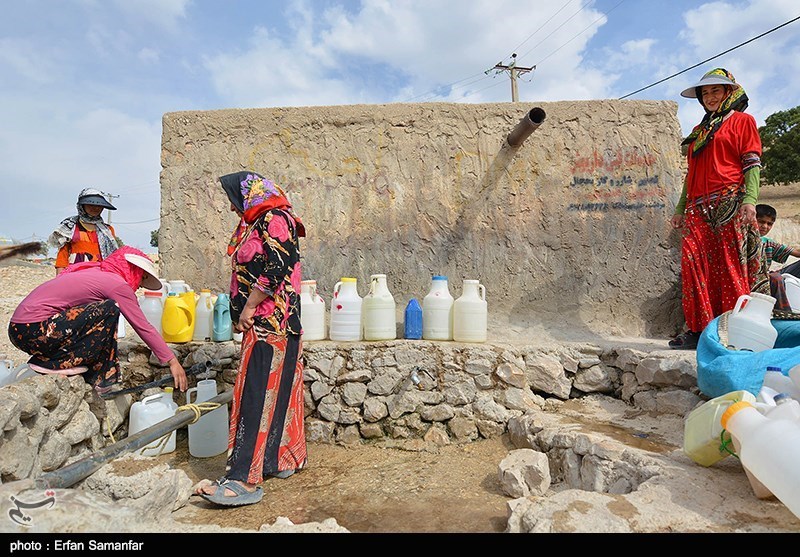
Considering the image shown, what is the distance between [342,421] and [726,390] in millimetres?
2196

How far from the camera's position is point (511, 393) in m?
3.13

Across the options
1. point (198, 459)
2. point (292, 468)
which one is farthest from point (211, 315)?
point (292, 468)

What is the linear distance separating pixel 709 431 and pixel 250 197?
2120 mm

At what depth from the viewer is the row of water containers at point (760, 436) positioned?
1.34 metres

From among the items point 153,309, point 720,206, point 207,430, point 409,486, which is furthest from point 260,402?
point 720,206

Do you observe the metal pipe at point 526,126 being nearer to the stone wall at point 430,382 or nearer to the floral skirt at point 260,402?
the stone wall at point 430,382

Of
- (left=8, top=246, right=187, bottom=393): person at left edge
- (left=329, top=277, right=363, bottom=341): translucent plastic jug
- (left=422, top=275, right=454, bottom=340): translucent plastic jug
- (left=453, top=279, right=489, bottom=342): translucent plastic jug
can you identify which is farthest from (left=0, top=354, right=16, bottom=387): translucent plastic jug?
(left=453, top=279, right=489, bottom=342): translucent plastic jug

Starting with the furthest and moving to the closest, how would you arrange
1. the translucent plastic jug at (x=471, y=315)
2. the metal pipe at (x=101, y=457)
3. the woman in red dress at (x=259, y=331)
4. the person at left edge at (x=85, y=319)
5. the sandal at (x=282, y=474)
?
1. the translucent plastic jug at (x=471, y=315)
2. the sandal at (x=282, y=474)
3. the person at left edge at (x=85, y=319)
4. the woman in red dress at (x=259, y=331)
5. the metal pipe at (x=101, y=457)

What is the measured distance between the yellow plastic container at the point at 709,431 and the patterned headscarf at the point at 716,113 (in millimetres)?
1817

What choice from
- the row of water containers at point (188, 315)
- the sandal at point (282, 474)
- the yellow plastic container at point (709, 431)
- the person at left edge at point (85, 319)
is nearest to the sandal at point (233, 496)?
the sandal at point (282, 474)

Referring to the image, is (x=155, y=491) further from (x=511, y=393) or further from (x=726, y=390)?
(x=726, y=390)

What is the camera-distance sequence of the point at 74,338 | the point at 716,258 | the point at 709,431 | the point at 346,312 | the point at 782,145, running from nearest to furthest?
the point at 709,431 < the point at 74,338 < the point at 716,258 < the point at 346,312 < the point at 782,145

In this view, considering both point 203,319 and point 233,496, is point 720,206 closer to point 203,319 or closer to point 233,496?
point 233,496

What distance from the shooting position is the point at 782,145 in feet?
53.3
